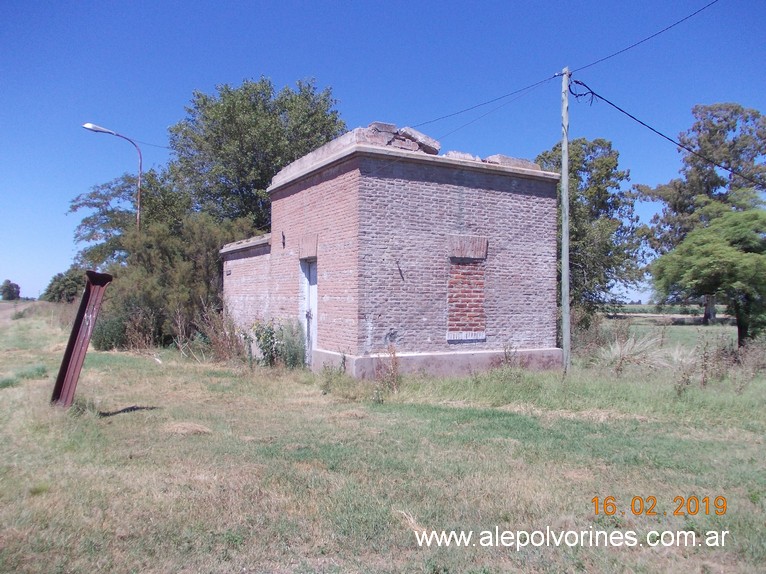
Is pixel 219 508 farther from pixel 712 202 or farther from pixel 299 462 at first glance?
pixel 712 202

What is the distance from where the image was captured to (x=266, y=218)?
2502cm

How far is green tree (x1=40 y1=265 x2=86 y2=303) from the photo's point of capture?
45219 millimetres

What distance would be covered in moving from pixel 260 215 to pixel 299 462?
20041 millimetres

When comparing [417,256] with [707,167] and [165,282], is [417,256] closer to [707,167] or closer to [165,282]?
[165,282]

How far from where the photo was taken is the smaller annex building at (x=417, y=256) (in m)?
11.6

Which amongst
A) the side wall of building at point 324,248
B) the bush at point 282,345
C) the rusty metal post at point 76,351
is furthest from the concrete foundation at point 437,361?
the rusty metal post at point 76,351

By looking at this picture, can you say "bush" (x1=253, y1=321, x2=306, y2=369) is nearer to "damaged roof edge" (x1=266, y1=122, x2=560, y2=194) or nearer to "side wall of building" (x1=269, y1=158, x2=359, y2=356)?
"side wall of building" (x1=269, y1=158, x2=359, y2=356)

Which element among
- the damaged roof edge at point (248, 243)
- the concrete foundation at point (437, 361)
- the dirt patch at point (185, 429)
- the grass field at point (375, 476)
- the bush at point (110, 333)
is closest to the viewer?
the grass field at point (375, 476)

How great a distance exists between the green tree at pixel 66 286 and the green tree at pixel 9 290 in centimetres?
2876

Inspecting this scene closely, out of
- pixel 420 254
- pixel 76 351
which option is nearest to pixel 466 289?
pixel 420 254

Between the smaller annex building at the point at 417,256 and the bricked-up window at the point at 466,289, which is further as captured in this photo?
the bricked-up window at the point at 466,289

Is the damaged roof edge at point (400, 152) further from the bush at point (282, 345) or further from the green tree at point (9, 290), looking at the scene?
the green tree at point (9, 290)

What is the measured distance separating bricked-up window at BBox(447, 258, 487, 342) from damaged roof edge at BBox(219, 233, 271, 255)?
568 cm

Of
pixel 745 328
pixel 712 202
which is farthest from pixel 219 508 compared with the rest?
pixel 712 202
